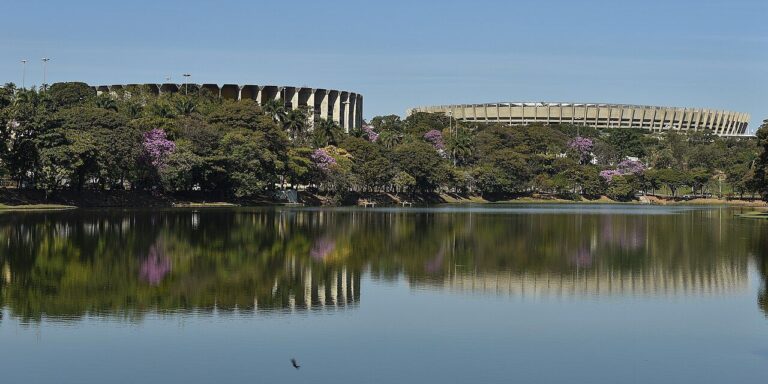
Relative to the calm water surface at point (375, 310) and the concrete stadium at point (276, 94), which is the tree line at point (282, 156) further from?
the calm water surface at point (375, 310)

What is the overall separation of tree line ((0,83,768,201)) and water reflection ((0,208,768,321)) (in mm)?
20747

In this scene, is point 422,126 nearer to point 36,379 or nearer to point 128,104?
point 128,104

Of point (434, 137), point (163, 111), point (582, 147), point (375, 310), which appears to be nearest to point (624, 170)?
point (582, 147)

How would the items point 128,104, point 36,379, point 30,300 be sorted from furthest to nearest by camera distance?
1. point 128,104
2. point 30,300
3. point 36,379

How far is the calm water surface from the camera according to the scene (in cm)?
2242

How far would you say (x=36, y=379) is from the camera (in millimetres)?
20875

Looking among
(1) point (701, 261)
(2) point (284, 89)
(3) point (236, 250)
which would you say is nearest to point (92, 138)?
(3) point (236, 250)

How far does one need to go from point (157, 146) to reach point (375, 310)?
77.0 meters

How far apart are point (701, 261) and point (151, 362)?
104 ft

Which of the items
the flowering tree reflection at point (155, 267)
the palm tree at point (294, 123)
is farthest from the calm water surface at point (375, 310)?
the palm tree at point (294, 123)

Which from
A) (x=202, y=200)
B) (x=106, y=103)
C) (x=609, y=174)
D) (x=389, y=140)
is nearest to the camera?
(x=202, y=200)

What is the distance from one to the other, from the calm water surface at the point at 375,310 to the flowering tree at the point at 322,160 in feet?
223

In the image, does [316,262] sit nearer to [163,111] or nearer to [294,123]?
[163,111]

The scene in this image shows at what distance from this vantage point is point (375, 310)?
30.8 m
